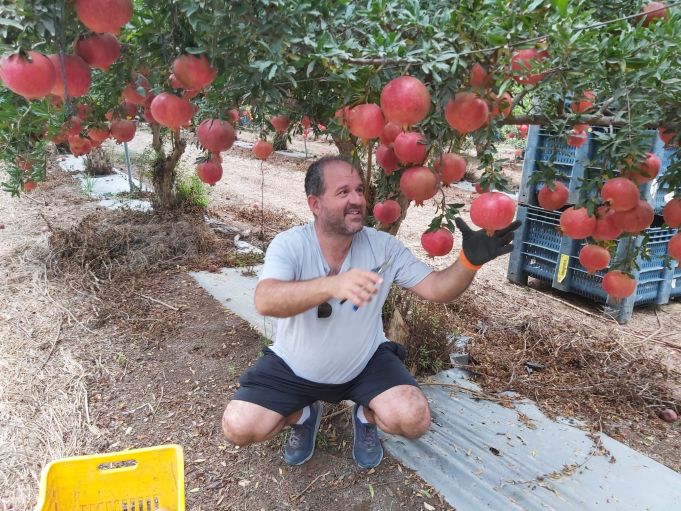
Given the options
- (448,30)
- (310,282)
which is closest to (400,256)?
(310,282)

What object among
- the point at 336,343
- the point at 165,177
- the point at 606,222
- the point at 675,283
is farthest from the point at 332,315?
the point at 165,177

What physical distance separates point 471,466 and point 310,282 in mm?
1123

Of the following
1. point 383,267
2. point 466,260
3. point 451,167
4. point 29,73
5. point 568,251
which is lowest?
point 568,251

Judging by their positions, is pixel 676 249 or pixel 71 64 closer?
pixel 71 64

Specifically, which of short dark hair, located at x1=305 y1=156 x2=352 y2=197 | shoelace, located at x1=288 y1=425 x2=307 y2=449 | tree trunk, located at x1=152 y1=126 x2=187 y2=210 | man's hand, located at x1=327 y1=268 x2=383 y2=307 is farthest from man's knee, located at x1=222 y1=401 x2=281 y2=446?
tree trunk, located at x1=152 y1=126 x2=187 y2=210

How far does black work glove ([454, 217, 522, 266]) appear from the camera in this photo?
71.1 inches

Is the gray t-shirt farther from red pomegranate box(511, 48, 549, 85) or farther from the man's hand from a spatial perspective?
red pomegranate box(511, 48, 549, 85)

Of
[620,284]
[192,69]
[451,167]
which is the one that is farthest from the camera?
[620,284]

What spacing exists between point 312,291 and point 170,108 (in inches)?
27.4

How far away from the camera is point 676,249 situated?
5.29 feet

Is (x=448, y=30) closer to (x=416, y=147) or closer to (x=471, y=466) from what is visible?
(x=416, y=147)

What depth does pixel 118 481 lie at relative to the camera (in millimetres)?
1571

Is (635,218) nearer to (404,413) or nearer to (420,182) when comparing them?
(420,182)

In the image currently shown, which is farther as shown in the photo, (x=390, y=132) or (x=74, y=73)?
(x=390, y=132)
